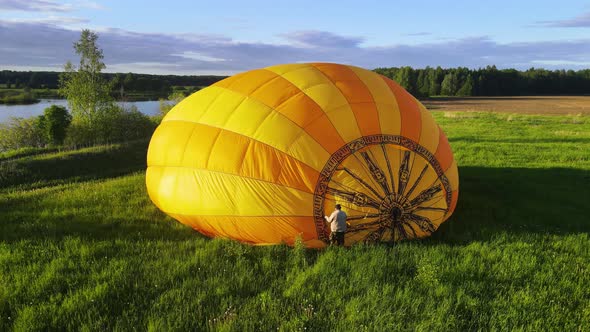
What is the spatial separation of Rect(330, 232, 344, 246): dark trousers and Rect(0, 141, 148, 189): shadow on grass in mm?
11706

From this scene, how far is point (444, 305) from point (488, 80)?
113 m

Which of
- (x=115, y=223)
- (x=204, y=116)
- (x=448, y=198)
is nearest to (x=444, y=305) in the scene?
(x=448, y=198)

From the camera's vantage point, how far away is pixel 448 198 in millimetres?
6832

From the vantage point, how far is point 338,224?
5734mm

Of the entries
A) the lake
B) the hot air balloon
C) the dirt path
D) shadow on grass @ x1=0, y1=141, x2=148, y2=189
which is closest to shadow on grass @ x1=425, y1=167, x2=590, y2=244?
the hot air balloon

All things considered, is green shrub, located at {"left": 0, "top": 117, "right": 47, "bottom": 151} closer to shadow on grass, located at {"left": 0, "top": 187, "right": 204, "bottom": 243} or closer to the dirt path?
shadow on grass, located at {"left": 0, "top": 187, "right": 204, "bottom": 243}

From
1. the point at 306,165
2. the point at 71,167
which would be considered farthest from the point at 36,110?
the point at 306,165

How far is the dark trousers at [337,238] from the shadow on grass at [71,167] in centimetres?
1171

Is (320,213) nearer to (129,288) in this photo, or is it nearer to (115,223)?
(129,288)

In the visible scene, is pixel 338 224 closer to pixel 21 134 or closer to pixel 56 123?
pixel 56 123

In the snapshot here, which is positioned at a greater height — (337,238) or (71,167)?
(337,238)

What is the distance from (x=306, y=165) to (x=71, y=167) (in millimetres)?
13923

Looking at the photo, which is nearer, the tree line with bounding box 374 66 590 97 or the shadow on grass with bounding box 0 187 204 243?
the shadow on grass with bounding box 0 187 204 243

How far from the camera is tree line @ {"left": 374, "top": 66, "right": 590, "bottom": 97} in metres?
101
